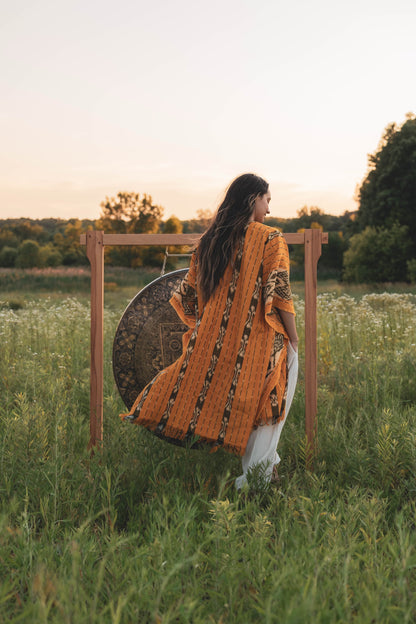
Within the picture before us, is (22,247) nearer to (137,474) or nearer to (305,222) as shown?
(305,222)

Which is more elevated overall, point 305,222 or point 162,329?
point 305,222

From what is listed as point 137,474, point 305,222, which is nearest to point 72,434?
point 137,474

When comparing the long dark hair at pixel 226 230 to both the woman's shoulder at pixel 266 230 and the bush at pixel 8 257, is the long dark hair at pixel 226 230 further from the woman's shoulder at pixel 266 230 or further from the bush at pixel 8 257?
the bush at pixel 8 257

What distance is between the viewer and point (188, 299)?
384 cm

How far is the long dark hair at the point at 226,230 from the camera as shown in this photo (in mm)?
3537

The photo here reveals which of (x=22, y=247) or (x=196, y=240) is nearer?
(x=196, y=240)

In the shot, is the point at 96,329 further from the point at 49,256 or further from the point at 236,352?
the point at 49,256

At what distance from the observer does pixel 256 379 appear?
3.46 metres

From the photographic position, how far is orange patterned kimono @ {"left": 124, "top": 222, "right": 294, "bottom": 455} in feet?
11.4

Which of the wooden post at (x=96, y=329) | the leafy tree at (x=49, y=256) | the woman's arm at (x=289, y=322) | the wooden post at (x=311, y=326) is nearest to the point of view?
the woman's arm at (x=289, y=322)

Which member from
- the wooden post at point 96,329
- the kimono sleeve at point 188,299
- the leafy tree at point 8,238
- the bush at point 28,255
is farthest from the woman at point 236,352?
the leafy tree at point 8,238

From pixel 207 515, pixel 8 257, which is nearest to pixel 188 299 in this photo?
pixel 207 515

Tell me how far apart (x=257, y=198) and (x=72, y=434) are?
219cm

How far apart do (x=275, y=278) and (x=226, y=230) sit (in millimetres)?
442
